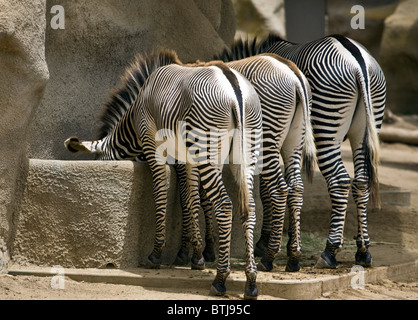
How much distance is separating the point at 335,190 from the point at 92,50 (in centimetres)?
304

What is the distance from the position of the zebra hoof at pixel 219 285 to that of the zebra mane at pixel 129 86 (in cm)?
225

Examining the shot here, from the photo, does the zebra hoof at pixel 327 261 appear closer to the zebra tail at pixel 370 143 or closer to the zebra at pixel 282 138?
the zebra at pixel 282 138

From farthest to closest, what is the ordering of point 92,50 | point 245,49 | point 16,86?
1. point 245,49
2. point 92,50
3. point 16,86

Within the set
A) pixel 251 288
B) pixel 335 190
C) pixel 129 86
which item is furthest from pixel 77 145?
pixel 335 190

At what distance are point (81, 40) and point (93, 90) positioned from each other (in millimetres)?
559

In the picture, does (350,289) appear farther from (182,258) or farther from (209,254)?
(182,258)

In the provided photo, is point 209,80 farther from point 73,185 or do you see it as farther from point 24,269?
point 24,269

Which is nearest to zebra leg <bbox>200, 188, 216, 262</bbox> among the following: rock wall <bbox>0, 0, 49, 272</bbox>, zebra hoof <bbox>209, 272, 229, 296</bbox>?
zebra hoof <bbox>209, 272, 229, 296</bbox>

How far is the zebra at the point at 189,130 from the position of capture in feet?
19.3

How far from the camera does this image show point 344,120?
701 centimetres

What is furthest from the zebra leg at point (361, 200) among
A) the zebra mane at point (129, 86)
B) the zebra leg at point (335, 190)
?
the zebra mane at point (129, 86)

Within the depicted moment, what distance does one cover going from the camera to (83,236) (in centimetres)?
639

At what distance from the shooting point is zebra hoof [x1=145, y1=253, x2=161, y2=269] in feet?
21.5

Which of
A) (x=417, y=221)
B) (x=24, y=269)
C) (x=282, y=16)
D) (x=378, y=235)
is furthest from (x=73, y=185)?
(x=282, y=16)
